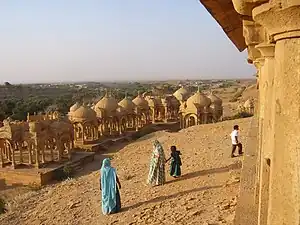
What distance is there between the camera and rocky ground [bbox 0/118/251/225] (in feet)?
23.1

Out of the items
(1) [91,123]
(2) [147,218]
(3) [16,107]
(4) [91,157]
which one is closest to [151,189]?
(2) [147,218]

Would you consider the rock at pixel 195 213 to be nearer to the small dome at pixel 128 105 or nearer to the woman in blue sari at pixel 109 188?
the woman in blue sari at pixel 109 188

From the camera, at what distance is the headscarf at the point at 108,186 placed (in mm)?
7797

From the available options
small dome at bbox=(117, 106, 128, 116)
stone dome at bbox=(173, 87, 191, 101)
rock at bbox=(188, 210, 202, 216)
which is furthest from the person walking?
stone dome at bbox=(173, 87, 191, 101)

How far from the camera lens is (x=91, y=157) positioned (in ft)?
60.5

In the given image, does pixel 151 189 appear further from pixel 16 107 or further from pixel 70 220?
pixel 16 107

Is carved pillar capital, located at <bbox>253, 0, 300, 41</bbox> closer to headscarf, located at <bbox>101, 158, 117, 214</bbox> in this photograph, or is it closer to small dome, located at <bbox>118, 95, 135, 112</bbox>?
headscarf, located at <bbox>101, 158, 117, 214</bbox>

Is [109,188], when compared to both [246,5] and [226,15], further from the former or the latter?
[246,5]

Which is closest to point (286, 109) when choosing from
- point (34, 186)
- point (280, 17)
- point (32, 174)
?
point (280, 17)

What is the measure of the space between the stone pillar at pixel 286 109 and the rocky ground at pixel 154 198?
4.46 metres

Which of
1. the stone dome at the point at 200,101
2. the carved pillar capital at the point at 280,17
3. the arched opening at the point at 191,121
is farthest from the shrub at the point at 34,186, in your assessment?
the carved pillar capital at the point at 280,17

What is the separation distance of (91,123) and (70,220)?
523 inches

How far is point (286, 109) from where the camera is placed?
1.61 meters

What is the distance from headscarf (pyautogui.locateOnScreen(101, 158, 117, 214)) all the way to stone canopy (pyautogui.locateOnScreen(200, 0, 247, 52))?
444 centimetres
